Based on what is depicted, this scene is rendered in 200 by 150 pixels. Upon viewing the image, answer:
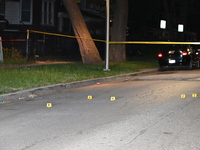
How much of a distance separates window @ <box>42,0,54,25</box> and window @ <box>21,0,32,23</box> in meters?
1.70

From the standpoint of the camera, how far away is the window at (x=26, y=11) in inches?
1510

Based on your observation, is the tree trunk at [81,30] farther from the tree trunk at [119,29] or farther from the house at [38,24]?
the house at [38,24]

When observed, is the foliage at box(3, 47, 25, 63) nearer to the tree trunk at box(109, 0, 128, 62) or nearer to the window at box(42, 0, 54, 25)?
the tree trunk at box(109, 0, 128, 62)

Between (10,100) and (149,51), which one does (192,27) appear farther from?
(10,100)

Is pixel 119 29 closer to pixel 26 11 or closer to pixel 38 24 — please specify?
pixel 38 24

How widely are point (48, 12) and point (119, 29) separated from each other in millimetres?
14252

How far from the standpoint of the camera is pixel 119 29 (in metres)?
27.8

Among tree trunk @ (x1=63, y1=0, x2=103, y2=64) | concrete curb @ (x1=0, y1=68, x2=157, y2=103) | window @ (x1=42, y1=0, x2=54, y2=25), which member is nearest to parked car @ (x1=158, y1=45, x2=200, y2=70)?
tree trunk @ (x1=63, y1=0, x2=103, y2=64)

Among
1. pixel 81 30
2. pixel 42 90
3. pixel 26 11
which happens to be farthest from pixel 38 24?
pixel 42 90

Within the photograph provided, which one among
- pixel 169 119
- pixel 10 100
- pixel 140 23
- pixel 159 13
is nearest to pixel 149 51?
pixel 140 23

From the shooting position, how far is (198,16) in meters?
70.9

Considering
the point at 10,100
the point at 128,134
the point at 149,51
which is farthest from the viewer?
the point at 149,51

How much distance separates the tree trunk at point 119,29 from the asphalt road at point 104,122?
14.7m

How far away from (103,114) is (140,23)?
136 ft
